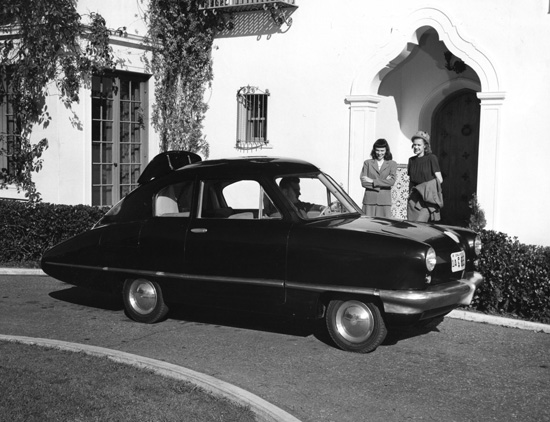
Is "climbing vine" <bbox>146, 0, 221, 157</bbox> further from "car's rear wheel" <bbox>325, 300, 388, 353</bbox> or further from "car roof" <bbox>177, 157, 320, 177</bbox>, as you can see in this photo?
"car's rear wheel" <bbox>325, 300, 388, 353</bbox>

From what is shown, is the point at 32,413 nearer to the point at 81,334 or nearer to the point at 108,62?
the point at 81,334

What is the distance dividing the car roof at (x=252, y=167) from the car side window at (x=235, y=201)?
107 millimetres

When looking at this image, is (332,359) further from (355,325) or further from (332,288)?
(332,288)

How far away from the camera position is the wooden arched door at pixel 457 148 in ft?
47.8

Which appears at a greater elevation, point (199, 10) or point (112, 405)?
point (199, 10)

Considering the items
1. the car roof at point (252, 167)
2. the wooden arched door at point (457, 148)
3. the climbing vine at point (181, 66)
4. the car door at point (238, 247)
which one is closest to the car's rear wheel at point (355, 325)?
the car door at point (238, 247)

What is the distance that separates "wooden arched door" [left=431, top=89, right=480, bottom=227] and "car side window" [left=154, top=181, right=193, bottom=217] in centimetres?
721

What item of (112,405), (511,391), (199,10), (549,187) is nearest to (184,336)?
(112,405)

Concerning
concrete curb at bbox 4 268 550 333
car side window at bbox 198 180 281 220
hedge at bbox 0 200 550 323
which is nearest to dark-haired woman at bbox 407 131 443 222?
hedge at bbox 0 200 550 323

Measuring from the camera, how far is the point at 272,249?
778cm

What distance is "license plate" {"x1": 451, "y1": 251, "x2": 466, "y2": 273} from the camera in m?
7.56

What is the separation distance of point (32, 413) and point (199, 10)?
10.7 metres

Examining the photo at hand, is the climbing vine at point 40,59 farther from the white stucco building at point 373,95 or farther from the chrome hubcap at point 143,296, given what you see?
the chrome hubcap at point 143,296

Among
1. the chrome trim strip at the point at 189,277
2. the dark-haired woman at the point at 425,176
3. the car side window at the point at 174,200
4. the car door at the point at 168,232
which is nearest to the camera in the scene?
the chrome trim strip at the point at 189,277
